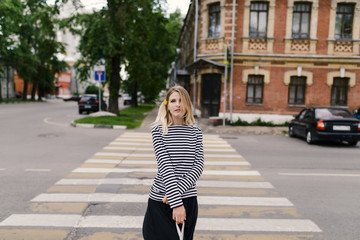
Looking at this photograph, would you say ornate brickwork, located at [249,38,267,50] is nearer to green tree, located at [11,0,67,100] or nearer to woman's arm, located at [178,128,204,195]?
woman's arm, located at [178,128,204,195]

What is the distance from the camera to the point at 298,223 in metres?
4.54

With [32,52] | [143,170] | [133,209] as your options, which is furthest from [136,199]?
[32,52]

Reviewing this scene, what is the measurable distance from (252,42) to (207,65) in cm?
313

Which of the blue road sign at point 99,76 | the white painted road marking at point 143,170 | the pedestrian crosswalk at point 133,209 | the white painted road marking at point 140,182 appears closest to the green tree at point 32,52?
the blue road sign at point 99,76

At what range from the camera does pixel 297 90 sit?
19.7m

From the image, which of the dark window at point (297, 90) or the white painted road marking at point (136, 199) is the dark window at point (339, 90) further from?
the white painted road marking at point (136, 199)

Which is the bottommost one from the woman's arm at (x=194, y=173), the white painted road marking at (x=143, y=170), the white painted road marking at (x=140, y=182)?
the white painted road marking at (x=143, y=170)

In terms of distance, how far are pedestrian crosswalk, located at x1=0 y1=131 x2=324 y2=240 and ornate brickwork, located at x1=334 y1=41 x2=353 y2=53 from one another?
49.3 ft

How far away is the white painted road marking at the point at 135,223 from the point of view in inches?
169

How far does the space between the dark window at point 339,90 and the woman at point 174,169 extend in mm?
19629

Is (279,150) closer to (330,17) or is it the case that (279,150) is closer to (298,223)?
(298,223)

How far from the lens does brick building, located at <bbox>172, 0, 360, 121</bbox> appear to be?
62.6 ft

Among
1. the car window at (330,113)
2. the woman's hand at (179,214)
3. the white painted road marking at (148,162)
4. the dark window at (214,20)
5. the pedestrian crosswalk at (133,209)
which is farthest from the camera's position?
the dark window at (214,20)

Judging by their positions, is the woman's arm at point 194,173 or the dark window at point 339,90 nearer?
the woman's arm at point 194,173
